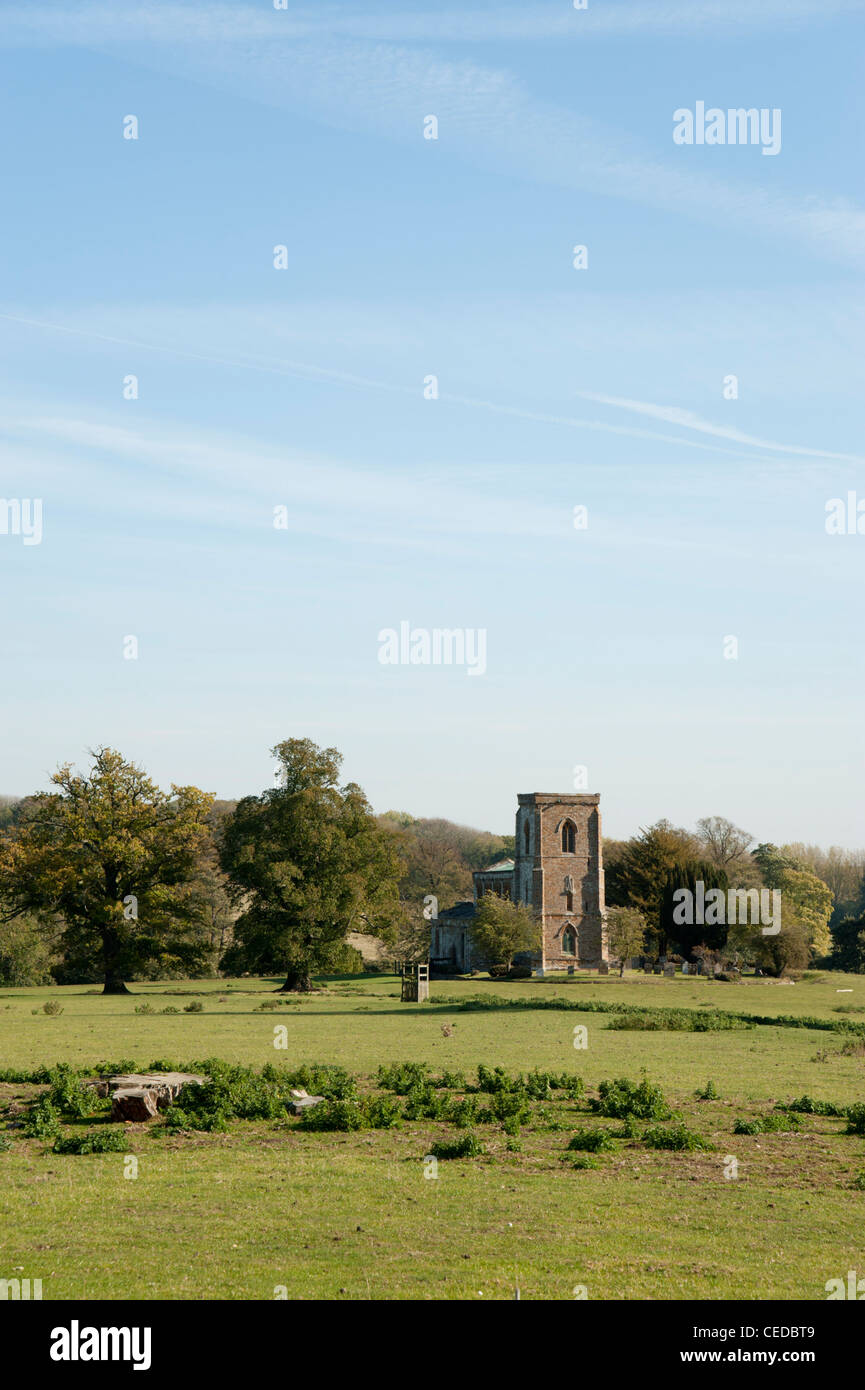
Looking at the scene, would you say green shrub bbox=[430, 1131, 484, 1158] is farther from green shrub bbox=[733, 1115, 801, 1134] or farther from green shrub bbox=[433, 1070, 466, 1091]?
green shrub bbox=[433, 1070, 466, 1091]

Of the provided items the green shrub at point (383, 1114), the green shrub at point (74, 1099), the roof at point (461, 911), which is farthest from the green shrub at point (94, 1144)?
the roof at point (461, 911)

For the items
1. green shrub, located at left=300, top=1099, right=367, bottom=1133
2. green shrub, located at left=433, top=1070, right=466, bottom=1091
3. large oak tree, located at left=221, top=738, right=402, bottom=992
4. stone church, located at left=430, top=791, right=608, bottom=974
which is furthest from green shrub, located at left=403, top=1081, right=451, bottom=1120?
stone church, located at left=430, top=791, right=608, bottom=974

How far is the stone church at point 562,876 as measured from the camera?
99688 millimetres

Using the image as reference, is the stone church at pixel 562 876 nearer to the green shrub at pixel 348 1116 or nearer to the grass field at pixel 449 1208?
the grass field at pixel 449 1208

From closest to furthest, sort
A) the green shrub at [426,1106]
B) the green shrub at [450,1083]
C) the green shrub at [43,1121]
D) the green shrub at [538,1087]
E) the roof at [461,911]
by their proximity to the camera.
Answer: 1. the green shrub at [43,1121]
2. the green shrub at [426,1106]
3. the green shrub at [538,1087]
4. the green shrub at [450,1083]
5. the roof at [461,911]

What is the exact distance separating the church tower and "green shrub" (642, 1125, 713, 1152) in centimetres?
8022

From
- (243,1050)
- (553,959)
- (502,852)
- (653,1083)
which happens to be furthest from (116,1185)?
(502,852)

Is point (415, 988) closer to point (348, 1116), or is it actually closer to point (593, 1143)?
point (348, 1116)

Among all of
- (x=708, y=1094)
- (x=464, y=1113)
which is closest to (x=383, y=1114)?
(x=464, y=1113)

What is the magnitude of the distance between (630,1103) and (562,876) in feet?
262

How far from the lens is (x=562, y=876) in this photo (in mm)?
100875

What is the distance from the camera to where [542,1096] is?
917 inches
